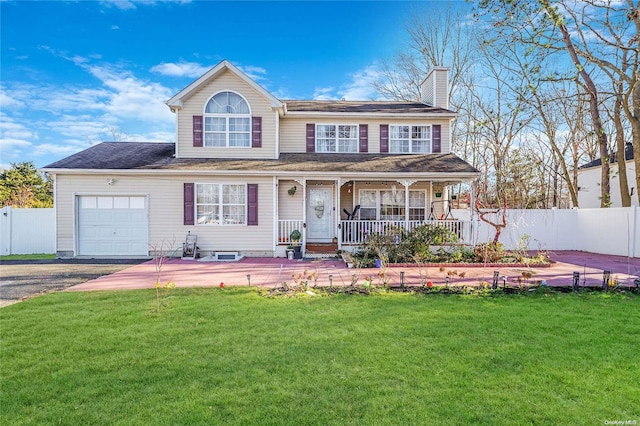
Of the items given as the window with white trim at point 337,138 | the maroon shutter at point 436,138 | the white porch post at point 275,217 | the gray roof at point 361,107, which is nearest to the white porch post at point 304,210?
the white porch post at point 275,217

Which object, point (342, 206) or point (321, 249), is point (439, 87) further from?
point (321, 249)

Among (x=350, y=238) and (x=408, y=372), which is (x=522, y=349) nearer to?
(x=408, y=372)

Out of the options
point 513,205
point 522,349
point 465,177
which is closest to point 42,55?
point 465,177

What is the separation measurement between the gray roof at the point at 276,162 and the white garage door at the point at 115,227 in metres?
1.37

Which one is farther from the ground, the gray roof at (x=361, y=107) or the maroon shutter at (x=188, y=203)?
the gray roof at (x=361, y=107)

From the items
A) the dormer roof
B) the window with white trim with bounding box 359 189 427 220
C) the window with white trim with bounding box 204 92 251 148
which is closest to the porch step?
the window with white trim with bounding box 359 189 427 220

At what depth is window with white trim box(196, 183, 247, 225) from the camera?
491 inches

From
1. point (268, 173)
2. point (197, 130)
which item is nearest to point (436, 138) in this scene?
point (268, 173)

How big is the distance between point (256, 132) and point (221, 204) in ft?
10.5

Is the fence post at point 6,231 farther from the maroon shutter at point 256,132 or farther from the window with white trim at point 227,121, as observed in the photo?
the maroon shutter at point 256,132

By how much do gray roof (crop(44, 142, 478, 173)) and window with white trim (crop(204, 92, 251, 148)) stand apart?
81cm

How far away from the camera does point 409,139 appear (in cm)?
1445

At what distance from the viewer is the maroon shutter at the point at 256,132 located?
1295 centimetres

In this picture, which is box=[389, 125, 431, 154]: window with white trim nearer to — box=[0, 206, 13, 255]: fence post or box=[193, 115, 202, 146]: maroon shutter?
box=[193, 115, 202, 146]: maroon shutter
